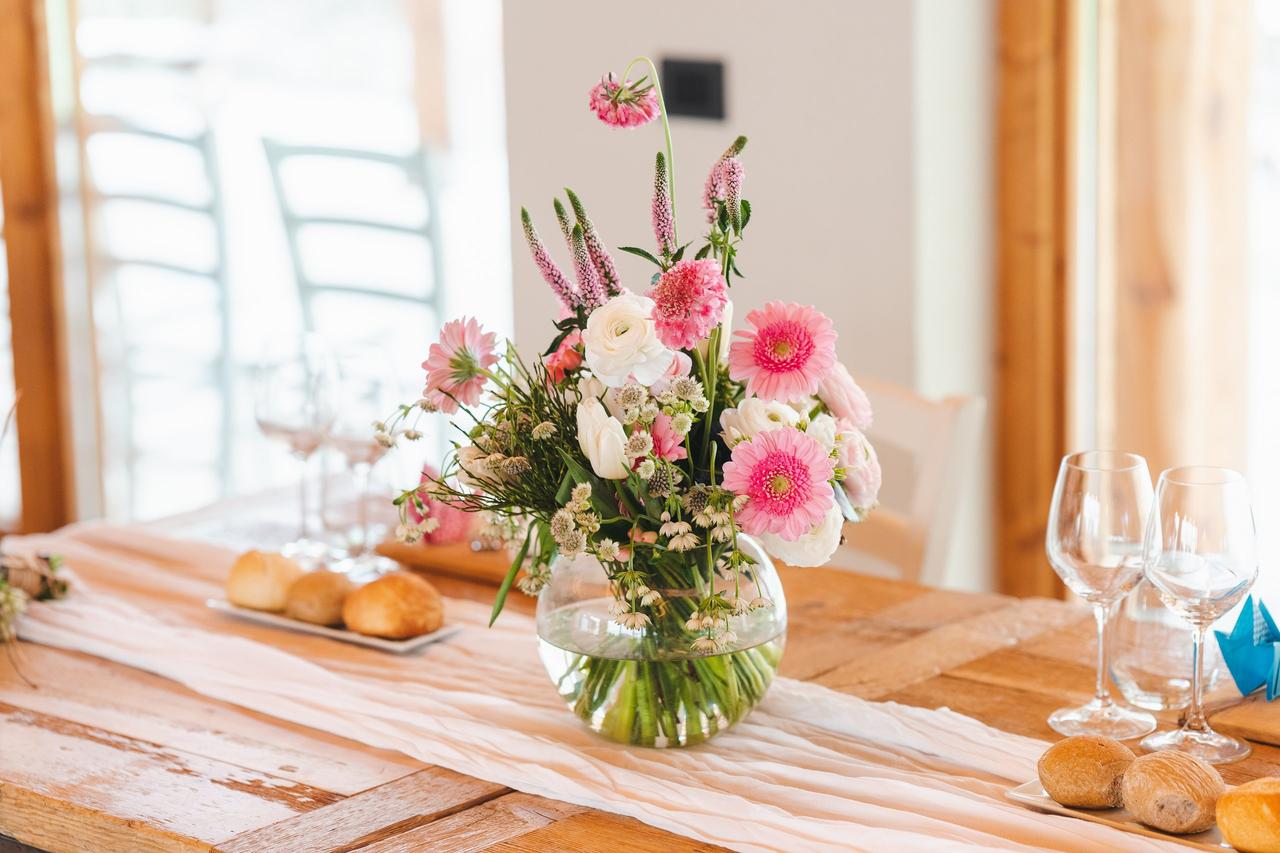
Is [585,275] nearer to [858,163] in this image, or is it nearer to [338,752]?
[338,752]

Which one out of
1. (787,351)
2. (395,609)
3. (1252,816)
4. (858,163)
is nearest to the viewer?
(1252,816)

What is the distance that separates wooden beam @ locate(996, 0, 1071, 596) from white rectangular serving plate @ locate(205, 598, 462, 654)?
44.9 inches

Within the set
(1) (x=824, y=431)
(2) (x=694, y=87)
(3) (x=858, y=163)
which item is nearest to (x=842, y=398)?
(1) (x=824, y=431)

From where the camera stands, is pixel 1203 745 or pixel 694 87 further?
pixel 694 87

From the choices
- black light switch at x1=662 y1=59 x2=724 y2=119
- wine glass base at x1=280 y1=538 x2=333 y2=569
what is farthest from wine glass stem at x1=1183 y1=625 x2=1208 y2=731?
black light switch at x1=662 y1=59 x2=724 y2=119

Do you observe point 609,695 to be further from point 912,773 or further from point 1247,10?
point 1247,10

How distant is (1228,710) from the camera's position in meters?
1.15

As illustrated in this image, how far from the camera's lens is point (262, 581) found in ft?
4.74

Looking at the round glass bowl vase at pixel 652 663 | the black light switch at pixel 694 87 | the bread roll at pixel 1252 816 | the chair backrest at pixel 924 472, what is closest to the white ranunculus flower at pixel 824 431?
the round glass bowl vase at pixel 652 663

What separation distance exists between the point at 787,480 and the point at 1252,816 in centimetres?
33

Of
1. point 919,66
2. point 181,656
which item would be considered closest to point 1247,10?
point 919,66

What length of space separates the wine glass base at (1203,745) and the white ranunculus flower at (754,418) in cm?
33

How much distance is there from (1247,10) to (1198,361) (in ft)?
1.51

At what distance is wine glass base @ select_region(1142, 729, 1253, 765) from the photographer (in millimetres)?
1071
